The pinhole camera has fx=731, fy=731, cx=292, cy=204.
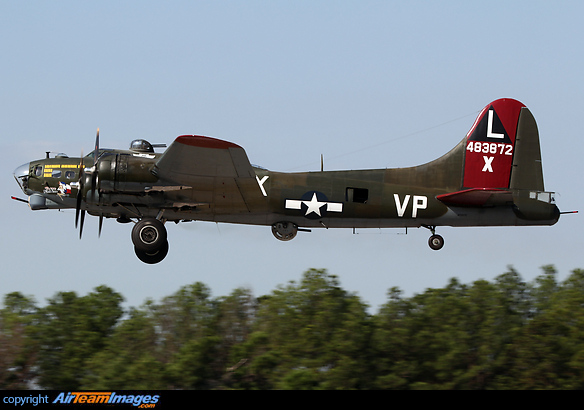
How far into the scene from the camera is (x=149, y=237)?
19938 mm

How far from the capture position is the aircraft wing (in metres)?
18.2

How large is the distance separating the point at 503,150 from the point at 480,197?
2.06 metres

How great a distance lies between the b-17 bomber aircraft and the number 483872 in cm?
16

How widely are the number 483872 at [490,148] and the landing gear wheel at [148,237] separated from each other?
9.32 m

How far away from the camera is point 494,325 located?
3809 cm

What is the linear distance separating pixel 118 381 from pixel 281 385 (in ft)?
25.6

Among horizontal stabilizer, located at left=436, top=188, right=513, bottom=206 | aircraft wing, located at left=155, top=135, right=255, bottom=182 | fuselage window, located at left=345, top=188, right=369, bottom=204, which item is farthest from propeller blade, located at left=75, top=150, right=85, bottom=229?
horizontal stabilizer, located at left=436, top=188, right=513, bottom=206

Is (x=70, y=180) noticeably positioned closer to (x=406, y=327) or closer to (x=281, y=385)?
(x=281, y=385)

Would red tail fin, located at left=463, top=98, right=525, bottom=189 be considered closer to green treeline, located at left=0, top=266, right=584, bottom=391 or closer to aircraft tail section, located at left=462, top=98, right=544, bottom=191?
aircraft tail section, located at left=462, top=98, right=544, bottom=191

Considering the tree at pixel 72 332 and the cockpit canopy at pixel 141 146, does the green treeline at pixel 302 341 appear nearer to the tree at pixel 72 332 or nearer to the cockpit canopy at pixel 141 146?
the tree at pixel 72 332

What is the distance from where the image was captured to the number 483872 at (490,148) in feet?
70.2

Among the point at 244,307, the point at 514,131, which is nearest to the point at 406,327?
the point at 244,307

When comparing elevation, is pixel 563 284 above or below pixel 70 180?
below

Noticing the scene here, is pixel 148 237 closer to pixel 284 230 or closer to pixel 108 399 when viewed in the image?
pixel 284 230
